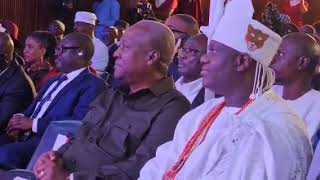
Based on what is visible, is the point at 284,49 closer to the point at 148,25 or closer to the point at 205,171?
the point at 148,25

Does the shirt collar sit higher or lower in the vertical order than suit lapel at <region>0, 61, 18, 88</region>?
higher

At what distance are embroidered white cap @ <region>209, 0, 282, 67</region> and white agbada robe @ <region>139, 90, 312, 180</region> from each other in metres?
0.18

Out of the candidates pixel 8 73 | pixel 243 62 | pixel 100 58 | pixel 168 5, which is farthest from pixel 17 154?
pixel 168 5

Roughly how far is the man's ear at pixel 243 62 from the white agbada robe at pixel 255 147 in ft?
0.49

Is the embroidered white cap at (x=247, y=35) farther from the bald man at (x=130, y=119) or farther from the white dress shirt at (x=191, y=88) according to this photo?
the white dress shirt at (x=191, y=88)

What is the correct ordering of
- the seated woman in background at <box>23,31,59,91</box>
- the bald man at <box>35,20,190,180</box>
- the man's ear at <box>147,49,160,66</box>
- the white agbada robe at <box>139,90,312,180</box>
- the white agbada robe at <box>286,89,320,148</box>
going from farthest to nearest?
the seated woman in background at <box>23,31,59,91</box>, the white agbada robe at <box>286,89,320,148</box>, the man's ear at <box>147,49,160,66</box>, the bald man at <box>35,20,190,180</box>, the white agbada robe at <box>139,90,312,180</box>

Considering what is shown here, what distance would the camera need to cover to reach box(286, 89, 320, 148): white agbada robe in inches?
151

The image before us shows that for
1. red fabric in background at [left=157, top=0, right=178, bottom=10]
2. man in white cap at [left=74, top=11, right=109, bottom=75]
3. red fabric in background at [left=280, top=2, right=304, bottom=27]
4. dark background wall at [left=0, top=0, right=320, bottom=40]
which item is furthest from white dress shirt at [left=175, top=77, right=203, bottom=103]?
dark background wall at [left=0, top=0, right=320, bottom=40]

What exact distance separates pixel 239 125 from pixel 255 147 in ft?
0.49

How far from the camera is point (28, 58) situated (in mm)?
6422

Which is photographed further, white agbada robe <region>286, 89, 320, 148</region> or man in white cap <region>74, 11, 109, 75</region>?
man in white cap <region>74, 11, 109, 75</region>

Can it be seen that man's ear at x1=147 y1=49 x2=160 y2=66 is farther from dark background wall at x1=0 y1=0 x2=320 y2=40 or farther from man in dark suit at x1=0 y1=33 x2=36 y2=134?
dark background wall at x1=0 y1=0 x2=320 y2=40

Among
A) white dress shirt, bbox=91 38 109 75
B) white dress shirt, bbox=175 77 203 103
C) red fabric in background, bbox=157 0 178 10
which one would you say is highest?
white dress shirt, bbox=175 77 203 103

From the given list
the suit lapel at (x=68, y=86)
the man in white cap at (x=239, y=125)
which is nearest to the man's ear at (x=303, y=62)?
the man in white cap at (x=239, y=125)
